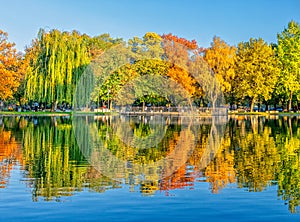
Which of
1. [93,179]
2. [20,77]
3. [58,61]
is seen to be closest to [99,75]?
[20,77]

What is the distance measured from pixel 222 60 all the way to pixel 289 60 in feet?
45.7

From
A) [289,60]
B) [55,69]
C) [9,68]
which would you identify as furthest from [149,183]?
[289,60]

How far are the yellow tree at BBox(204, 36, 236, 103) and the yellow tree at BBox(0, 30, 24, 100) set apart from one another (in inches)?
1026

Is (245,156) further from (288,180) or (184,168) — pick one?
(288,180)

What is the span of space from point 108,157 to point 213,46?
175 ft

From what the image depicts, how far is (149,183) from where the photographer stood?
11.9 m

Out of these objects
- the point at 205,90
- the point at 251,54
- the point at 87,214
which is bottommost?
the point at 87,214

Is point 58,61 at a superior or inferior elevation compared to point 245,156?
superior

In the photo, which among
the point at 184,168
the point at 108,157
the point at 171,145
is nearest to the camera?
the point at 184,168

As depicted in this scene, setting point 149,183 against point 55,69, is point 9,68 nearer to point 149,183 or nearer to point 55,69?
point 55,69

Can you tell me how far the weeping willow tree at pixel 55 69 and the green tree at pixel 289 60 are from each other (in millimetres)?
33601

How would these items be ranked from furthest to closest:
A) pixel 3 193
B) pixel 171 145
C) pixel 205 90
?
pixel 205 90 < pixel 171 145 < pixel 3 193

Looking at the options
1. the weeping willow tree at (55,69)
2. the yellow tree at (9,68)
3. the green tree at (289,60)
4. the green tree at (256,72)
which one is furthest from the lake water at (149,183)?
the green tree at (289,60)

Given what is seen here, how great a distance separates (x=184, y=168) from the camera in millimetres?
14305
